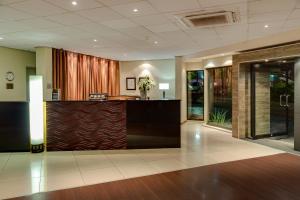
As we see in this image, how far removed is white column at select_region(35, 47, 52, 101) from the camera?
8.37 metres

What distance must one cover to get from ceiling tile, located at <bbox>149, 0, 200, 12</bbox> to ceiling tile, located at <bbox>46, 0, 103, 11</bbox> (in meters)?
0.91

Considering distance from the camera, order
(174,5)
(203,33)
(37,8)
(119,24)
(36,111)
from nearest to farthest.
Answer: (174,5) → (37,8) → (119,24) → (36,111) → (203,33)

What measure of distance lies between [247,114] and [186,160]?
11.5ft

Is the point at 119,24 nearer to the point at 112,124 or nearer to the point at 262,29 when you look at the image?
the point at 112,124

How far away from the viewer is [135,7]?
4.53 m

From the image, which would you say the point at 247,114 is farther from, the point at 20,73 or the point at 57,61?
the point at 20,73

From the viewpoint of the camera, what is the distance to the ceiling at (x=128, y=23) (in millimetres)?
4406

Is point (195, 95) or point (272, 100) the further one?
point (195, 95)

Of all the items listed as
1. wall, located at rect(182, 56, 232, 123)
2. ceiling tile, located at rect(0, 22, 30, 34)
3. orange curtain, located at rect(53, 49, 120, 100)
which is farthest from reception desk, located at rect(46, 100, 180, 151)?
wall, located at rect(182, 56, 232, 123)

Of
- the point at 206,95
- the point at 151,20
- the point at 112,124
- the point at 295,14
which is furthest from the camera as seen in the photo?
the point at 206,95

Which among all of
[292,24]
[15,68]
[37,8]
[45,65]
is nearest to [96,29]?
[37,8]

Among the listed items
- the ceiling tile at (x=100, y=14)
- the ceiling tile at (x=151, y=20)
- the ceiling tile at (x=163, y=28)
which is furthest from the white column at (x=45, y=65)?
the ceiling tile at (x=151, y=20)

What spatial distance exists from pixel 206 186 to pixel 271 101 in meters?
5.43

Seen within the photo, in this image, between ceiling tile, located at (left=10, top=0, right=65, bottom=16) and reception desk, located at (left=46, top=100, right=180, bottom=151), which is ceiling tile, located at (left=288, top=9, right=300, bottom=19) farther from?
ceiling tile, located at (left=10, top=0, right=65, bottom=16)
